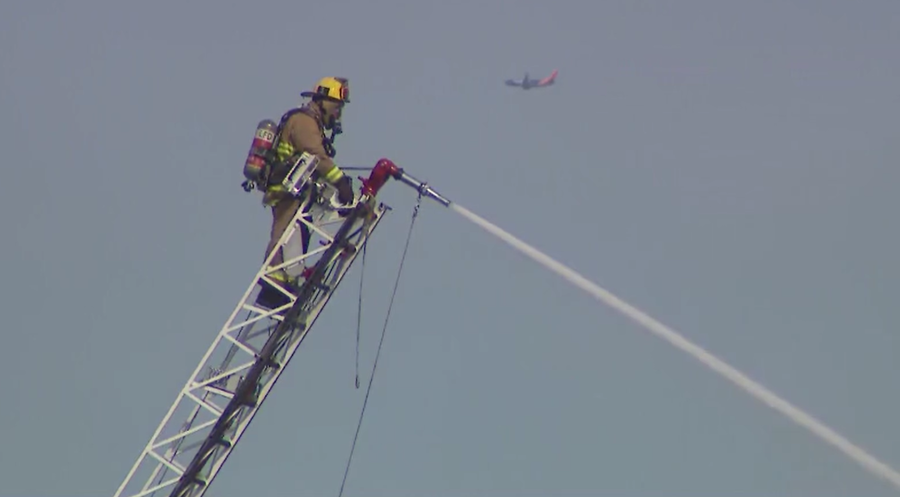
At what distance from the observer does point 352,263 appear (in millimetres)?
27375

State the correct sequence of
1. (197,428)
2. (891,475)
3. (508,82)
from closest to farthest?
(197,428) < (891,475) < (508,82)

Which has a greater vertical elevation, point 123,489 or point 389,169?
point 389,169

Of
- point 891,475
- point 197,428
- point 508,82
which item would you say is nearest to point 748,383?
point 891,475

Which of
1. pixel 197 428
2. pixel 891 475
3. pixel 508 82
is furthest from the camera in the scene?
pixel 508 82

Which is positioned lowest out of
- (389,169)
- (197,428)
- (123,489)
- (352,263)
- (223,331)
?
(123,489)

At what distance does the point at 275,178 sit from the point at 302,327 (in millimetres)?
2649

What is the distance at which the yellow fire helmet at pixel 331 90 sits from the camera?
28000 millimetres

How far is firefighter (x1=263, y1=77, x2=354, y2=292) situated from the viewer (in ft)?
88.7

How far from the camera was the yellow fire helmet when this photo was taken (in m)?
28.0

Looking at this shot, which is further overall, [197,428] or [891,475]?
[891,475]

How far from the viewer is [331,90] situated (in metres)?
28.0

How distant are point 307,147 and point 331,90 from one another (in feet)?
4.77

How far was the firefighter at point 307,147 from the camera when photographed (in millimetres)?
27031

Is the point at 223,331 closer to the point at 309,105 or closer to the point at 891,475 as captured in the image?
the point at 309,105
